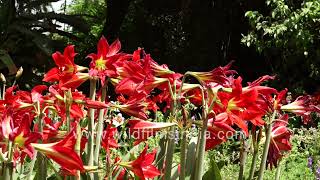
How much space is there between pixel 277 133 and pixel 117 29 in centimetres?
877

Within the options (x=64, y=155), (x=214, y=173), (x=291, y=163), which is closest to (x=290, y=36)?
(x=291, y=163)

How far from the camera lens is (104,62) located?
1255mm

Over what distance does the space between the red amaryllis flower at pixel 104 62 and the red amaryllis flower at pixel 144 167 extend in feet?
0.63

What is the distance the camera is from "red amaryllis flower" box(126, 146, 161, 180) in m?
1.19

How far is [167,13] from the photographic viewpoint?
9078 mm

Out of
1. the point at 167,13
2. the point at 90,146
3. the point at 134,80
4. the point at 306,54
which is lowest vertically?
the point at 90,146

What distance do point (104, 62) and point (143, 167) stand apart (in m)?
0.27

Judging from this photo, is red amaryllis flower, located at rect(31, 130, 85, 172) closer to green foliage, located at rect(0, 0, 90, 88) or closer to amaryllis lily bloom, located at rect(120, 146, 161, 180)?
amaryllis lily bloom, located at rect(120, 146, 161, 180)

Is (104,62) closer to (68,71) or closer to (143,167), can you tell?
(68,71)

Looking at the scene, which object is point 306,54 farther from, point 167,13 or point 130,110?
point 130,110

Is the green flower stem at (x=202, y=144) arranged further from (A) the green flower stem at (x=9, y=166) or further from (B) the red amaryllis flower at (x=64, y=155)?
(A) the green flower stem at (x=9, y=166)

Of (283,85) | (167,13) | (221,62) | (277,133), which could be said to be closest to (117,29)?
(167,13)

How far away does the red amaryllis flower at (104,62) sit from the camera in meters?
1.21

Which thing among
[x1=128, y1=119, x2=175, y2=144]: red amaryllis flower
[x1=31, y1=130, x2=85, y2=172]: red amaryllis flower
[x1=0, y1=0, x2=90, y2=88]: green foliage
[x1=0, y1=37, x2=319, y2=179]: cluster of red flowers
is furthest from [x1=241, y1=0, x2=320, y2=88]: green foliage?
[x1=31, y1=130, x2=85, y2=172]: red amaryllis flower
